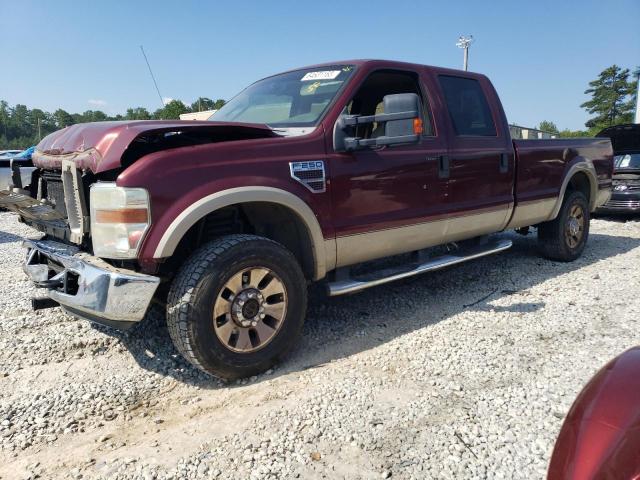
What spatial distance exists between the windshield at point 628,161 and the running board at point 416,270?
5.97 metres

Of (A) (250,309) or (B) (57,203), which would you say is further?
(B) (57,203)

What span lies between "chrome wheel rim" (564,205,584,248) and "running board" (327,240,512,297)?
127cm

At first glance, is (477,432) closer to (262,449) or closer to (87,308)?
(262,449)

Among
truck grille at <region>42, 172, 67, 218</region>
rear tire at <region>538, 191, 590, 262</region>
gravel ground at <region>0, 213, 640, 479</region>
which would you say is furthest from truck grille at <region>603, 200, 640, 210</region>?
truck grille at <region>42, 172, 67, 218</region>

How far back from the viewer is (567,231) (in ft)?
18.5

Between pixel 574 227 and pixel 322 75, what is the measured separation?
384cm

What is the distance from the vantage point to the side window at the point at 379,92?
391cm

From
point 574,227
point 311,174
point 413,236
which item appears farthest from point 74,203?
point 574,227

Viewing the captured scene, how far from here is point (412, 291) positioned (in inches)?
179

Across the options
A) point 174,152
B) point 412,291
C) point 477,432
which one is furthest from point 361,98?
point 477,432

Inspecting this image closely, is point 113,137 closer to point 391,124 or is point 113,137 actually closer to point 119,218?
point 119,218

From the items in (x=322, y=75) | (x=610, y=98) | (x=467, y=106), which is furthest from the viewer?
(x=610, y=98)

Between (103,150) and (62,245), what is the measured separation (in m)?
0.94

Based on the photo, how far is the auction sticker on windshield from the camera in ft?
12.1
